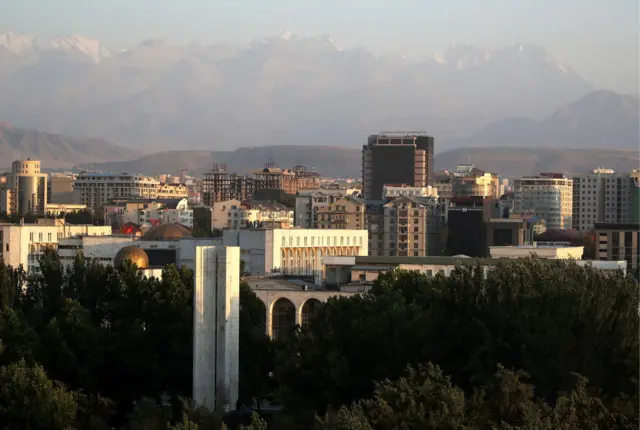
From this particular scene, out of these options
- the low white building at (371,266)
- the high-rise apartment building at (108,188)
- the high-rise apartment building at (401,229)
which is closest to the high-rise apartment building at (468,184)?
the high-rise apartment building at (108,188)

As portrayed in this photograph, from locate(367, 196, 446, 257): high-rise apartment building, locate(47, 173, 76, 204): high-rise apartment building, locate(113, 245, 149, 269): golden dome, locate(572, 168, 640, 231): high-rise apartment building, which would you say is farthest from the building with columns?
locate(47, 173, 76, 204): high-rise apartment building

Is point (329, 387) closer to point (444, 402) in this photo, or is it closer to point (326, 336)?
point (326, 336)

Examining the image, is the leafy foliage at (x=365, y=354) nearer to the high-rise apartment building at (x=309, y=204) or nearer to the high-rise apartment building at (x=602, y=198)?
the high-rise apartment building at (x=309, y=204)

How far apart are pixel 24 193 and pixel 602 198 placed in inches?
2006

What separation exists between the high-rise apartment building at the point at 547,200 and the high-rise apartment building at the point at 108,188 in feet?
117

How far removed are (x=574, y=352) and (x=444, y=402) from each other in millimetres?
5014

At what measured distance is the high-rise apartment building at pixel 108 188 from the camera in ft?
530

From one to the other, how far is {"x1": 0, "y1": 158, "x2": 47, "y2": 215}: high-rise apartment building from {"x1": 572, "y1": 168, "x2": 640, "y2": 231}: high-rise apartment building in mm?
42427

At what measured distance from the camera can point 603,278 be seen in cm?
3472

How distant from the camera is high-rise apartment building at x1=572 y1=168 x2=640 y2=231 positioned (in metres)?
128

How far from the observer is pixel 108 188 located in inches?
6452

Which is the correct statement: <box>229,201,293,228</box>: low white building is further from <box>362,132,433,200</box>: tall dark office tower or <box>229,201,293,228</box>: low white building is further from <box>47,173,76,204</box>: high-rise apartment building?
<box>47,173,76,204</box>: high-rise apartment building

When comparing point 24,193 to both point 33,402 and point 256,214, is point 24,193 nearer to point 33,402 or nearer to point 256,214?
point 256,214

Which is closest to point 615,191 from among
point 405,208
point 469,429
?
point 405,208
